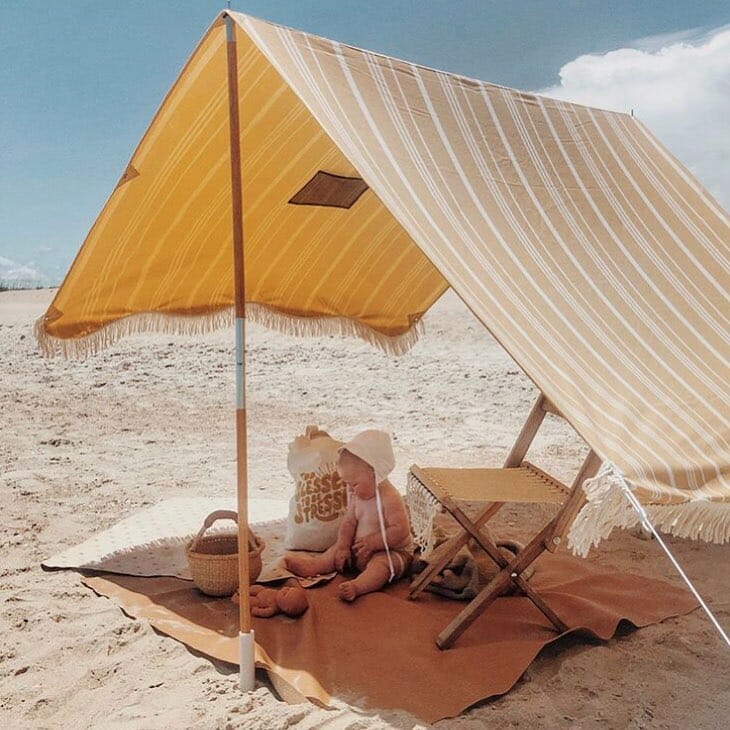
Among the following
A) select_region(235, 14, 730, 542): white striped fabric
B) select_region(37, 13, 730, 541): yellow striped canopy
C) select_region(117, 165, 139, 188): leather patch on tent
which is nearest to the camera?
select_region(235, 14, 730, 542): white striped fabric

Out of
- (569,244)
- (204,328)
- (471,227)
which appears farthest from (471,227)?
(204,328)

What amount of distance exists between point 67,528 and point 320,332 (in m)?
1.89

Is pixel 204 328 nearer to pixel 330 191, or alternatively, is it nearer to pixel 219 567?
pixel 330 191

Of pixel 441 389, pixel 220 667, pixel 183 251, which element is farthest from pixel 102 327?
pixel 441 389

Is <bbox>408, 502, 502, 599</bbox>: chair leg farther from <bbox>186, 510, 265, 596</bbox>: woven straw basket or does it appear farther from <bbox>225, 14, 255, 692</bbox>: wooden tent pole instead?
<bbox>225, 14, 255, 692</bbox>: wooden tent pole

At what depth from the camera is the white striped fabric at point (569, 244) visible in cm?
220

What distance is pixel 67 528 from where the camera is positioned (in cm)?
470

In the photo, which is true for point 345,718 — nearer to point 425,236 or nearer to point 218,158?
point 425,236

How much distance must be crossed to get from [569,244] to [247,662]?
5.81ft

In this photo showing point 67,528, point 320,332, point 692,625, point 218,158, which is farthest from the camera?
point 320,332

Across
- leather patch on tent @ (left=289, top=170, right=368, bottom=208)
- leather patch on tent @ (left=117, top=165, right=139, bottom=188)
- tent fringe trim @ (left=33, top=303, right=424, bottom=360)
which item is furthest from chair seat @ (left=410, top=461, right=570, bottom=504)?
tent fringe trim @ (left=33, top=303, right=424, bottom=360)

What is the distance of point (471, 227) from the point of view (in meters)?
2.71

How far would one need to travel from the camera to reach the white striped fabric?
220 centimetres

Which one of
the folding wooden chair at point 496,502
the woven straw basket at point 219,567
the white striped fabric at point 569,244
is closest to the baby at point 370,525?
the folding wooden chair at point 496,502
